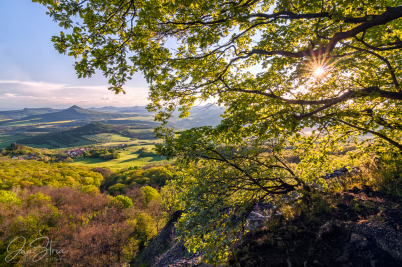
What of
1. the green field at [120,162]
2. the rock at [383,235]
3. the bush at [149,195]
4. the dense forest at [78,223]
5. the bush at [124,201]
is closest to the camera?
the rock at [383,235]

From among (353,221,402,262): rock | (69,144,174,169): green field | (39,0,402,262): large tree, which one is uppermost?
(39,0,402,262): large tree

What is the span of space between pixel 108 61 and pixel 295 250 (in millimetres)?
8742

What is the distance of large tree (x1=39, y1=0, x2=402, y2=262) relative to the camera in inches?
183

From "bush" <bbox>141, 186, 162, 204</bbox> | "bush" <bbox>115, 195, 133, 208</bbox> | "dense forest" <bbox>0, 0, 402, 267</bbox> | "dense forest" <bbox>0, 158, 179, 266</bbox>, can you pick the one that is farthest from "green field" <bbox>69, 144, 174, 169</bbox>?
"dense forest" <bbox>0, 0, 402, 267</bbox>

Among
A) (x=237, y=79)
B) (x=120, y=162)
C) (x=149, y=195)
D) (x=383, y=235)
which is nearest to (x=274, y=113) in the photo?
(x=237, y=79)

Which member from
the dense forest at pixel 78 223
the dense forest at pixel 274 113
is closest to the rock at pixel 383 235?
the dense forest at pixel 274 113

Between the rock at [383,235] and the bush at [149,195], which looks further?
the bush at [149,195]

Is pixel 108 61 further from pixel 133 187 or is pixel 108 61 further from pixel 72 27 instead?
pixel 133 187

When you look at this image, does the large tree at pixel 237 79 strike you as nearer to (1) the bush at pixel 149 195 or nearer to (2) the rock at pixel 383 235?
(2) the rock at pixel 383 235

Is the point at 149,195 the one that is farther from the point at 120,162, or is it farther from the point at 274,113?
the point at 120,162

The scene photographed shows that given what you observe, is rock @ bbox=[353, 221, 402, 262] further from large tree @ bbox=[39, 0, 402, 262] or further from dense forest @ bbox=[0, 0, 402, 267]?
large tree @ bbox=[39, 0, 402, 262]

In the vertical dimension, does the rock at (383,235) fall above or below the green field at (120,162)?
above

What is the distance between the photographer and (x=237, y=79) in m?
8.04

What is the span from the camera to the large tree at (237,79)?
464cm
